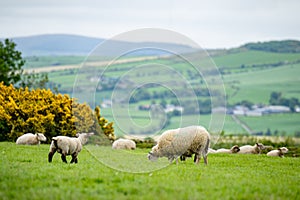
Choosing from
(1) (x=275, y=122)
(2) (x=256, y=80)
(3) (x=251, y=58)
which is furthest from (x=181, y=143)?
(3) (x=251, y=58)

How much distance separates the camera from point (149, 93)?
30.9 meters

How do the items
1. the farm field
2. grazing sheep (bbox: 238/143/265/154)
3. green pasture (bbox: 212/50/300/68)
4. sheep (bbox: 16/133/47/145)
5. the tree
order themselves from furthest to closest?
green pasture (bbox: 212/50/300/68), the farm field, the tree, grazing sheep (bbox: 238/143/265/154), sheep (bbox: 16/133/47/145)

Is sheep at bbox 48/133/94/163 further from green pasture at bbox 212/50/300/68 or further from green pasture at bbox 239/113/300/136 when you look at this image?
green pasture at bbox 212/50/300/68

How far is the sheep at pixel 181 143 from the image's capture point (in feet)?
63.9

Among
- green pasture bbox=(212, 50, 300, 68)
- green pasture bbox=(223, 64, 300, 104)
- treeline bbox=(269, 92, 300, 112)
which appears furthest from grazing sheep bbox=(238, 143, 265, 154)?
green pasture bbox=(212, 50, 300, 68)

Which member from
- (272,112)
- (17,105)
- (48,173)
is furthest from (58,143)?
(272,112)

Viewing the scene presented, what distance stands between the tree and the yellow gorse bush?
1984 centimetres

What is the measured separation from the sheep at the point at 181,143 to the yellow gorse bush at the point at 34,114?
16.9 meters

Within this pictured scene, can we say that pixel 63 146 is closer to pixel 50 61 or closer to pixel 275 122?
pixel 275 122

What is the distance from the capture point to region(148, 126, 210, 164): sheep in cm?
1948

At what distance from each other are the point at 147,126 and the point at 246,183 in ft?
28.4

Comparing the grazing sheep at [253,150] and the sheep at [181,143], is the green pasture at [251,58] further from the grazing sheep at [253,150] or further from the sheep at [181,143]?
the sheep at [181,143]

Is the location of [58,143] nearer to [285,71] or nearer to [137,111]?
[137,111]

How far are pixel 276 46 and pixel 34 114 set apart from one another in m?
105
